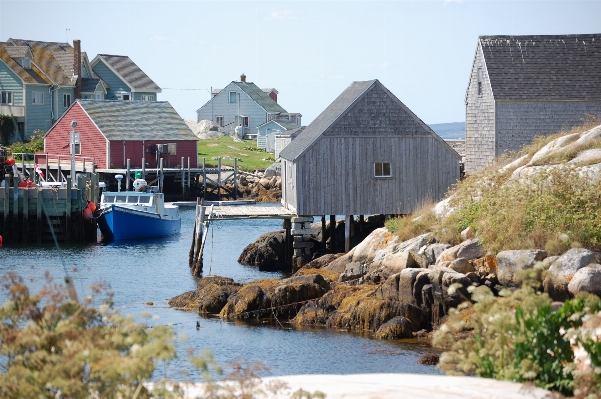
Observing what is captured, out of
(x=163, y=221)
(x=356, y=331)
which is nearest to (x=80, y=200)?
(x=163, y=221)

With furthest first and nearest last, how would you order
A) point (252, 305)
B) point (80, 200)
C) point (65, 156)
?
point (65, 156), point (80, 200), point (252, 305)

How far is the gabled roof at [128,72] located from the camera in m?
85.1

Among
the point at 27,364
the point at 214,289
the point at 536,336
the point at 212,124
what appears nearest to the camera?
the point at 27,364

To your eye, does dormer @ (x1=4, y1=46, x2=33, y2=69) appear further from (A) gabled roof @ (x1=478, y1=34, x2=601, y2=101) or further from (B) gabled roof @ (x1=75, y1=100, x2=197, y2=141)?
(A) gabled roof @ (x1=478, y1=34, x2=601, y2=101)

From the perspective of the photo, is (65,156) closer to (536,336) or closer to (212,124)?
(212,124)

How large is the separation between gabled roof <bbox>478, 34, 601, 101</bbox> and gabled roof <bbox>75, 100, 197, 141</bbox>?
29.9 meters

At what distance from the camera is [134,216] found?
47.4 m

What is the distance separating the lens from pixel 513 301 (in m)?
11.3

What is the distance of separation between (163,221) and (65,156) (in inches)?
781

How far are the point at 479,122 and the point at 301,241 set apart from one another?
12179 mm

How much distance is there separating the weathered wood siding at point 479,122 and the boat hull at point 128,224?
49.5 ft

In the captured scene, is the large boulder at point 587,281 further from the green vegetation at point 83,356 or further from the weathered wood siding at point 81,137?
the weathered wood siding at point 81,137

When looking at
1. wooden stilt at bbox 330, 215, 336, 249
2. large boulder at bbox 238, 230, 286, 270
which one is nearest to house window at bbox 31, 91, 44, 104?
large boulder at bbox 238, 230, 286, 270

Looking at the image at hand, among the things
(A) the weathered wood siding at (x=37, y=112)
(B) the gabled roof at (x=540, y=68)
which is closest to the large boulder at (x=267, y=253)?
(B) the gabled roof at (x=540, y=68)
